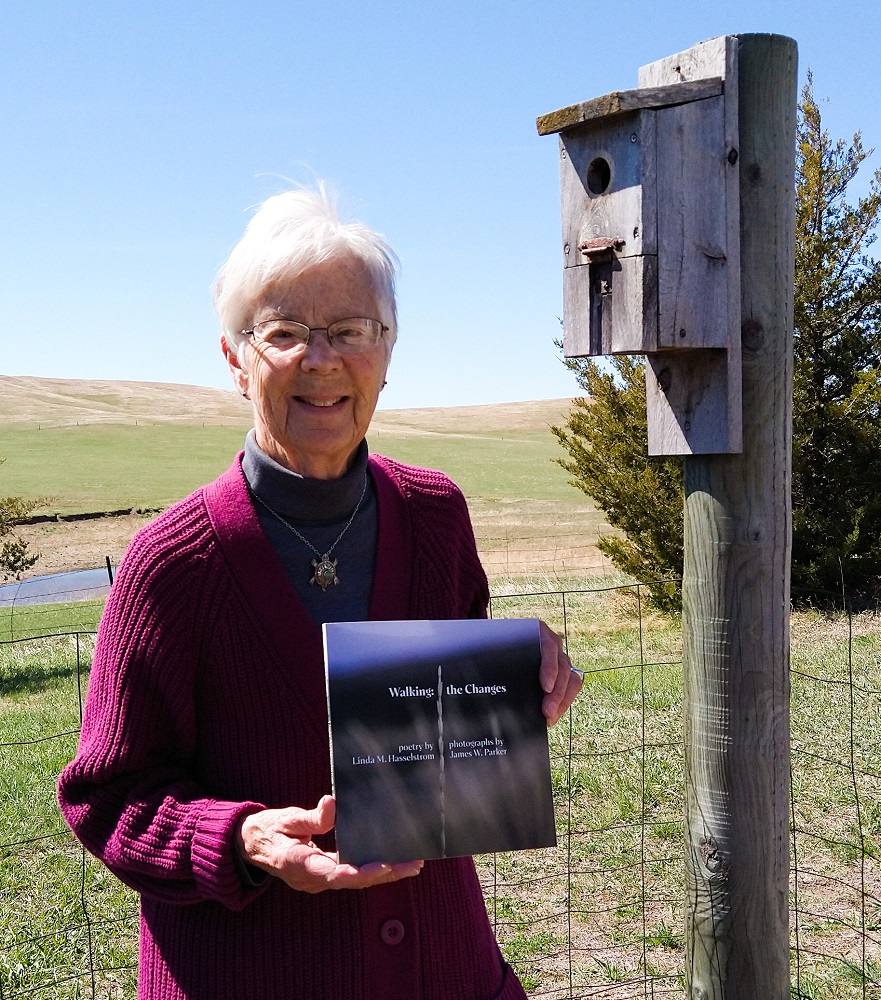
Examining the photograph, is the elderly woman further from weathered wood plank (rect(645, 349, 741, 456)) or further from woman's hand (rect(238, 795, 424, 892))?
weathered wood plank (rect(645, 349, 741, 456))

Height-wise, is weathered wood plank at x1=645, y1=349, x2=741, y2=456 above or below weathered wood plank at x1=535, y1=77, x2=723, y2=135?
below

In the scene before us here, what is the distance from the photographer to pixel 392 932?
1.88 meters

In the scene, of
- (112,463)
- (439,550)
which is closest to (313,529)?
(439,550)

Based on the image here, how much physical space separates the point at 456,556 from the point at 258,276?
674mm

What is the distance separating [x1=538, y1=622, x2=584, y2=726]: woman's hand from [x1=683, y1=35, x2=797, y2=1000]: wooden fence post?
0.72 metres

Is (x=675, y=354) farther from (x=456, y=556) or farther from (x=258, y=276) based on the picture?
(x=258, y=276)

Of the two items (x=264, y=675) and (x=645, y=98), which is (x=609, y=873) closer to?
(x=264, y=675)

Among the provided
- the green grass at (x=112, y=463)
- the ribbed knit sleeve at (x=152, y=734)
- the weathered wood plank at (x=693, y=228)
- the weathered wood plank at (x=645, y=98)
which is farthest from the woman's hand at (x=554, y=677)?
the green grass at (x=112, y=463)

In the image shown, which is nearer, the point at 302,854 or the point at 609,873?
the point at 302,854

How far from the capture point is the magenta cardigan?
5.80 ft

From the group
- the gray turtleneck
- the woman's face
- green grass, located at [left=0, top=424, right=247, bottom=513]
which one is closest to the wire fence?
the gray turtleneck

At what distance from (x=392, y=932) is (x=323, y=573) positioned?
65 centimetres

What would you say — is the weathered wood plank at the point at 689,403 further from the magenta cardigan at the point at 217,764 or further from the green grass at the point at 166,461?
the green grass at the point at 166,461

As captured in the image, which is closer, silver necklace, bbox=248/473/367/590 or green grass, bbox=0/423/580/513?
silver necklace, bbox=248/473/367/590
